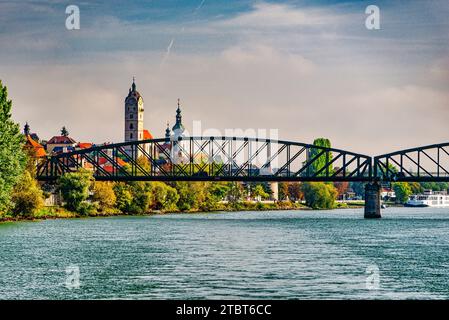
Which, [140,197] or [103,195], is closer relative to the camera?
[103,195]

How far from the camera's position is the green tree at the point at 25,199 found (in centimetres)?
10656

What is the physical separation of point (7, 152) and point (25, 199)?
37.9ft

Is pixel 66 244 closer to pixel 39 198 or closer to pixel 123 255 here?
pixel 123 255

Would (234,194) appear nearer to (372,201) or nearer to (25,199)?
(372,201)

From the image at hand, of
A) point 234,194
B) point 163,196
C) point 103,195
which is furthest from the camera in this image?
point 234,194

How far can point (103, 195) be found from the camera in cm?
13300

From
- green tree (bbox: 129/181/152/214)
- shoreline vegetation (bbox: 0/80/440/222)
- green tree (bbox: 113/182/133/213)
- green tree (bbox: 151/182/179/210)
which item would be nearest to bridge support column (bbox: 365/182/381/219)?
shoreline vegetation (bbox: 0/80/440/222)

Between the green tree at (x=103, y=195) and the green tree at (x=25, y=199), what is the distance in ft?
78.8

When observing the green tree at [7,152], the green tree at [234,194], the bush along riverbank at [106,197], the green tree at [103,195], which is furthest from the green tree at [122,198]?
the green tree at [234,194]

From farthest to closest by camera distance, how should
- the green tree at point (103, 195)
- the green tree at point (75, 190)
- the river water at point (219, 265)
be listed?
the green tree at point (103, 195), the green tree at point (75, 190), the river water at point (219, 265)

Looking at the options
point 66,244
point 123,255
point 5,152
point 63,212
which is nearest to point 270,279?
point 123,255

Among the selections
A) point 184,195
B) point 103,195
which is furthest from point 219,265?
point 184,195

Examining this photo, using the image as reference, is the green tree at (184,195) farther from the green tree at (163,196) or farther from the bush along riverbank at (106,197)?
the green tree at (163,196)
